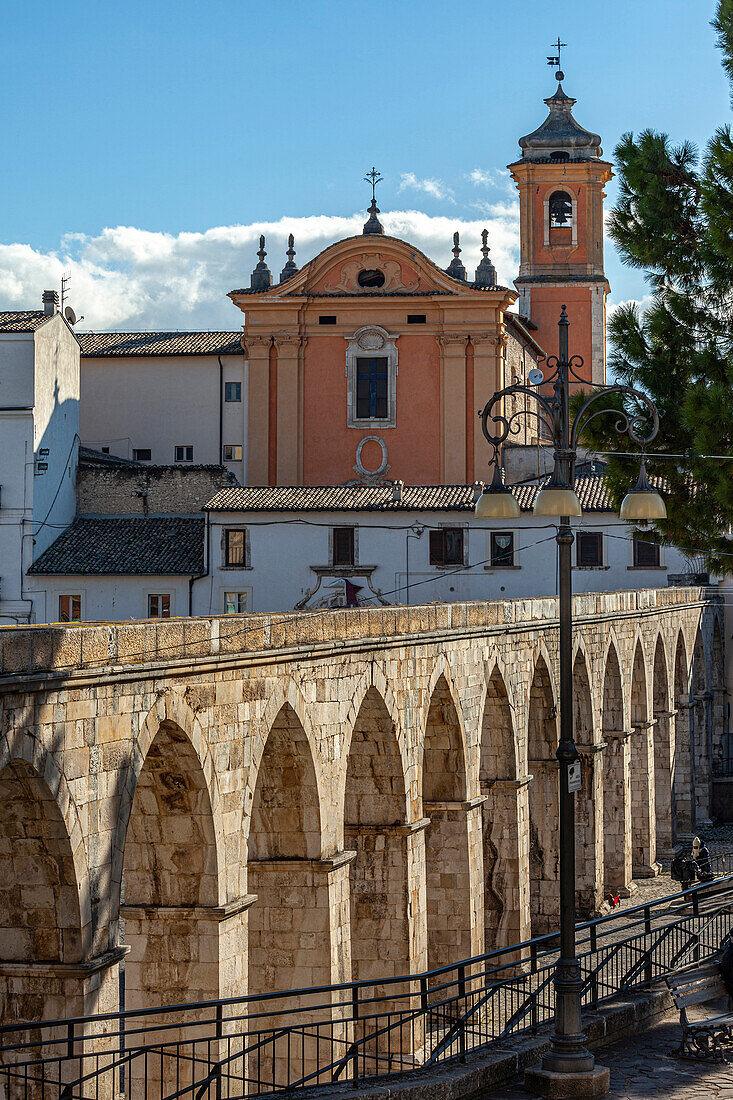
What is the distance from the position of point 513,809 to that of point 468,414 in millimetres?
20006

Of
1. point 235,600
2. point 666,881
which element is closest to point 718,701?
point 666,881

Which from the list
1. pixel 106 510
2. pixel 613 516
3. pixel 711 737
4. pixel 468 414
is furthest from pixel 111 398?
pixel 711 737

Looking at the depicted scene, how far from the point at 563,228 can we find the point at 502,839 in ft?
99.1

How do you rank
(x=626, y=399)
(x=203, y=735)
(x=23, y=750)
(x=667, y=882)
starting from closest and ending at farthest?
(x=23, y=750) → (x=203, y=735) → (x=626, y=399) → (x=667, y=882)

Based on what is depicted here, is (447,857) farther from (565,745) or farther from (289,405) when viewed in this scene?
(289,405)

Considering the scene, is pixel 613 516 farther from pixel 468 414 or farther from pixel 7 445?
pixel 7 445

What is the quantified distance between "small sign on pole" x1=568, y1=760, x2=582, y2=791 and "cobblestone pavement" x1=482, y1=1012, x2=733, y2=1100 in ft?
8.56

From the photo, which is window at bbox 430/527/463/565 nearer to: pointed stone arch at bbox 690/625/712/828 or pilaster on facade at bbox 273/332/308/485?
pointed stone arch at bbox 690/625/712/828

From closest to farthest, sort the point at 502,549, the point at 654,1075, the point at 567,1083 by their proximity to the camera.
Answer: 1. the point at 567,1083
2. the point at 654,1075
3. the point at 502,549

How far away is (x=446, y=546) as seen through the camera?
3712 cm

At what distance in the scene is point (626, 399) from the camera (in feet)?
61.4

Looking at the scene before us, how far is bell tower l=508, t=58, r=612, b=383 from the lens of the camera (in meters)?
49.8

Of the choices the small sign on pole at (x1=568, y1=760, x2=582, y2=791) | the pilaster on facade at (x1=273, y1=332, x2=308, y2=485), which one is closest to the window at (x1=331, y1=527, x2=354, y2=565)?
the pilaster on facade at (x1=273, y1=332, x2=308, y2=485)

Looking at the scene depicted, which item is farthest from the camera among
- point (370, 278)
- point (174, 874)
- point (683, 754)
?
point (370, 278)
